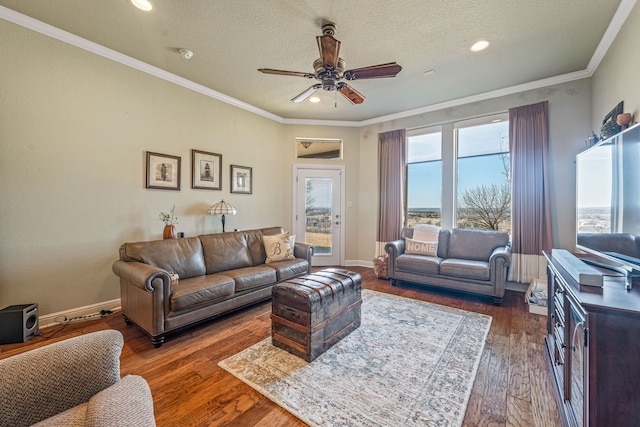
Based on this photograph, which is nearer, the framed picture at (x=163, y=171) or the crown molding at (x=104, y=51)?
the crown molding at (x=104, y=51)

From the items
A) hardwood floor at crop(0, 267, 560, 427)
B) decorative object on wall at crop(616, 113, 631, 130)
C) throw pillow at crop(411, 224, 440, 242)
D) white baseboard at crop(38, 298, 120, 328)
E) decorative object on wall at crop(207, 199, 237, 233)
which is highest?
decorative object on wall at crop(616, 113, 631, 130)

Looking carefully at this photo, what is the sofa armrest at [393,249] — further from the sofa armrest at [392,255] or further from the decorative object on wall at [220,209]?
the decorative object on wall at [220,209]

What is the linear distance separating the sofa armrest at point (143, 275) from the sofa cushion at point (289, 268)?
135 centimetres

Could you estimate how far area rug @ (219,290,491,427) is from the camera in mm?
1603

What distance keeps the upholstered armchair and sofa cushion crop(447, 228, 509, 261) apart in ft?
13.9

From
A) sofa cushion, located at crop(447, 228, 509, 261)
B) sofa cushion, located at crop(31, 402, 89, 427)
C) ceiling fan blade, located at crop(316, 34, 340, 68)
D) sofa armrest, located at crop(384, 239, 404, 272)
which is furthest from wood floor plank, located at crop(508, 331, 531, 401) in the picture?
ceiling fan blade, located at crop(316, 34, 340, 68)

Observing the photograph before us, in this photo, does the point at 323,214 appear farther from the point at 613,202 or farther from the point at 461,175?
the point at 613,202

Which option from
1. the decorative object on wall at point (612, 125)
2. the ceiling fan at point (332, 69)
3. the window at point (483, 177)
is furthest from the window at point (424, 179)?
the ceiling fan at point (332, 69)

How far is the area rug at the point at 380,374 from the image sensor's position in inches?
63.1

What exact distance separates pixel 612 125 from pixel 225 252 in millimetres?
4337

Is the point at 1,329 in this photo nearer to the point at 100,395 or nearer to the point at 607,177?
the point at 100,395

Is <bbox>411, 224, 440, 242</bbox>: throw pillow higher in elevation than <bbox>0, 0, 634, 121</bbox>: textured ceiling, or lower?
lower

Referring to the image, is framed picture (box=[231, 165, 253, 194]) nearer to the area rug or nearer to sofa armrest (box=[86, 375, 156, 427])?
the area rug

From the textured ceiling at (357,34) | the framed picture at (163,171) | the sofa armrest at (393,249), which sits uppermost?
the textured ceiling at (357,34)
